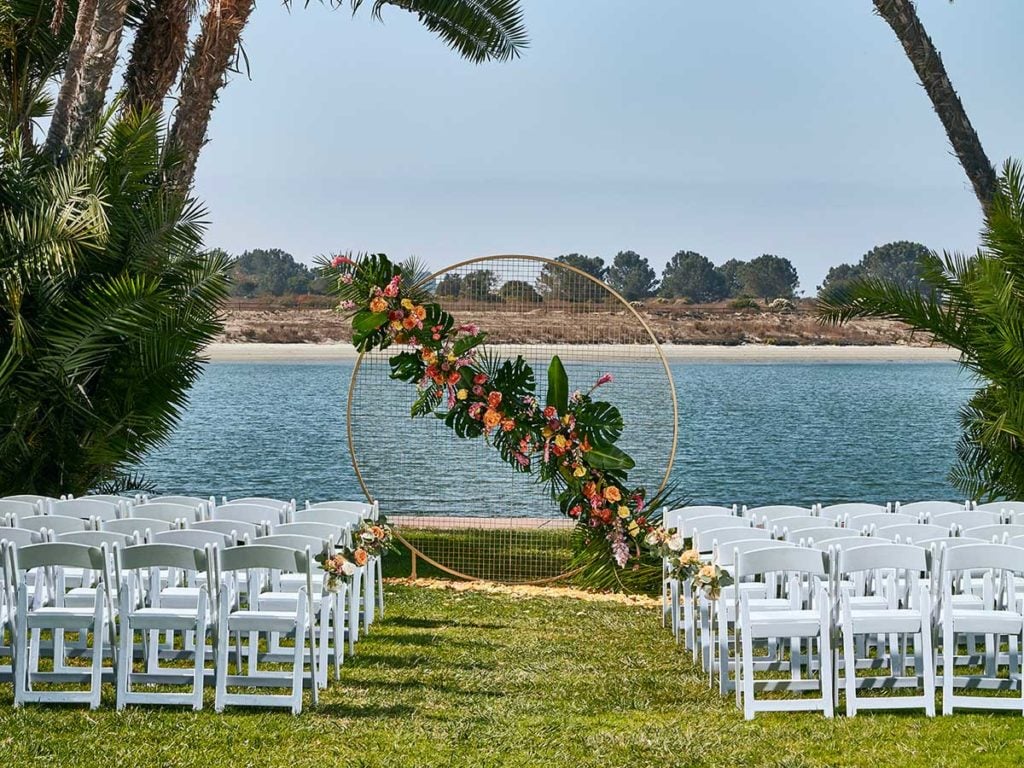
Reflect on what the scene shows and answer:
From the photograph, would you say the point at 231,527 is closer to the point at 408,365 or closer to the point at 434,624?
the point at 434,624

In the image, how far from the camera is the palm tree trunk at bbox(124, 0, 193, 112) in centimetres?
1545

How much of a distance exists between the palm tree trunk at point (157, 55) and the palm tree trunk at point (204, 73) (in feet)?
0.85

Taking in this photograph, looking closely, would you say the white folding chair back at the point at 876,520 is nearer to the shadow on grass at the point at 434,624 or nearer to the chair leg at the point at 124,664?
the shadow on grass at the point at 434,624

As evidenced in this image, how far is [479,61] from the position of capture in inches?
717

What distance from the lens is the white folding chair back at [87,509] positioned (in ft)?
33.3

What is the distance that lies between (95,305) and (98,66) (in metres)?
2.81

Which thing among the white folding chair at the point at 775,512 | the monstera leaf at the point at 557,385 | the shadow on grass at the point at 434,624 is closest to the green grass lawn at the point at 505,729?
the shadow on grass at the point at 434,624

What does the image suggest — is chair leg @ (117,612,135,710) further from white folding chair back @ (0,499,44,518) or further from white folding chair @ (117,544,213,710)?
white folding chair back @ (0,499,44,518)

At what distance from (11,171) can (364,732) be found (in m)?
8.50

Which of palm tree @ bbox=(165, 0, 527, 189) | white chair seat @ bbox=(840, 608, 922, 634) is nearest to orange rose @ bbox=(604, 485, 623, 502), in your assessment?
white chair seat @ bbox=(840, 608, 922, 634)

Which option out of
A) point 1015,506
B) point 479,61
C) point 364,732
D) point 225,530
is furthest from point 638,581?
point 479,61

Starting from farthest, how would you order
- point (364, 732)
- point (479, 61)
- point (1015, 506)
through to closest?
point (479, 61) < point (1015, 506) < point (364, 732)

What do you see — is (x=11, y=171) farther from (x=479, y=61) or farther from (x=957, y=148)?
(x=957, y=148)

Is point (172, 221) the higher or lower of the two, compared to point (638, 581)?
higher
